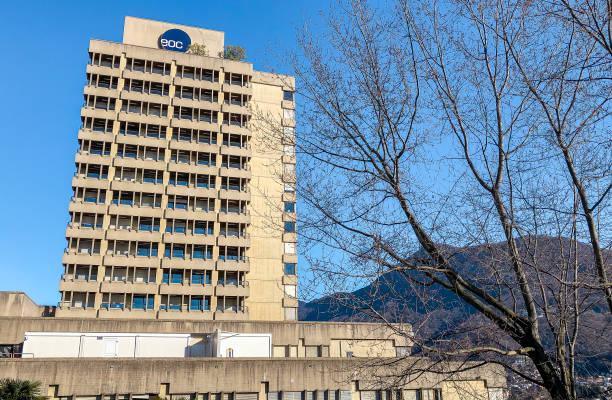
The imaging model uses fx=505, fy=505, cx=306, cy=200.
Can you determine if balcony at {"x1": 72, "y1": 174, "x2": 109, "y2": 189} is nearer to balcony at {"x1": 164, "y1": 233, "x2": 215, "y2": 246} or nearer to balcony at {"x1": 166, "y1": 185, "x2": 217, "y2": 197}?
balcony at {"x1": 166, "y1": 185, "x2": 217, "y2": 197}

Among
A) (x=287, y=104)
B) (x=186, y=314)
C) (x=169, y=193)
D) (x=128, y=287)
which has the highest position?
(x=287, y=104)

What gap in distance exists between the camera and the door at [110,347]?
3534 cm

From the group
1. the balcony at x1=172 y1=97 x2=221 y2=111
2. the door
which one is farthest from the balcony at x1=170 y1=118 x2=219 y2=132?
the door

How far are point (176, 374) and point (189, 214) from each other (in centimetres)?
2894

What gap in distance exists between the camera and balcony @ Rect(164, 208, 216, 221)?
55031 mm

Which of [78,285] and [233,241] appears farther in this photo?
[233,241]

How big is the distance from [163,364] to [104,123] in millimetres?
36624

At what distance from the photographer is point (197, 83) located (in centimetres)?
6038

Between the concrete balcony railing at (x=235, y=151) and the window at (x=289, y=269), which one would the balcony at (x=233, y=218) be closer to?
the window at (x=289, y=269)

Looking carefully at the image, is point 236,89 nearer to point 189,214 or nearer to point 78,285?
point 189,214

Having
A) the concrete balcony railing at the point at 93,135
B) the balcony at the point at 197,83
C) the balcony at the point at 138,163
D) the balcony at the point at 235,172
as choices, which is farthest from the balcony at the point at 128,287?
the balcony at the point at 197,83

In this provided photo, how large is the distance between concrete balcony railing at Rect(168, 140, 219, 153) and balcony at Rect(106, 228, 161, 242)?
33.5 ft

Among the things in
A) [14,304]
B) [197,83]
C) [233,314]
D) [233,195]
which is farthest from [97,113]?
[233,314]

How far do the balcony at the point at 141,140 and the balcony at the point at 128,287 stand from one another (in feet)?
50.8
